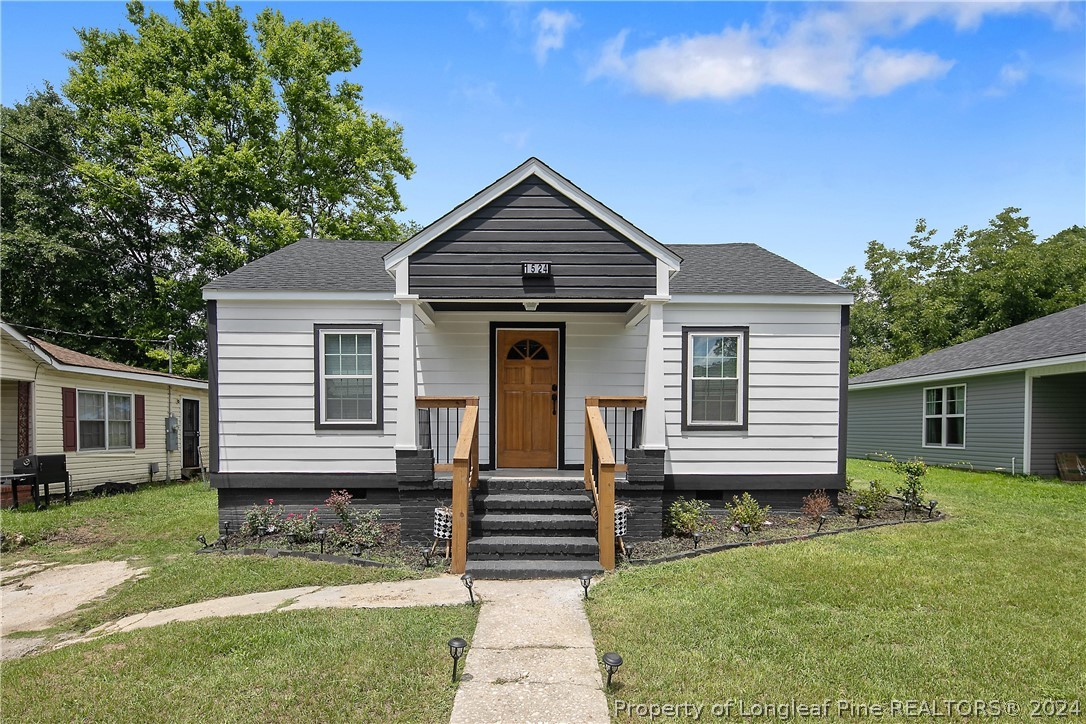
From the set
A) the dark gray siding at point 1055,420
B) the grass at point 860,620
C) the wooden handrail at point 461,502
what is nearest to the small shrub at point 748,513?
the grass at point 860,620

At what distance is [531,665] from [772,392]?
18.9ft

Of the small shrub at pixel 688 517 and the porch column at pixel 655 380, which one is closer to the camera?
the porch column at pixel 655 380

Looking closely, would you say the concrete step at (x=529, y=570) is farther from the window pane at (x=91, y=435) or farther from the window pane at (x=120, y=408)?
the window pane at (x=120, y=408)

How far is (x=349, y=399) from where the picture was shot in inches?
327

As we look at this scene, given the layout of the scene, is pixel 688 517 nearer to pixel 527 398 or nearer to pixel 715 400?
pixel 715 400

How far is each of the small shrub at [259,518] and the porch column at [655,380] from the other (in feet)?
16.0

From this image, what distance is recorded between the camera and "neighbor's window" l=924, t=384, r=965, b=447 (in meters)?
15.1

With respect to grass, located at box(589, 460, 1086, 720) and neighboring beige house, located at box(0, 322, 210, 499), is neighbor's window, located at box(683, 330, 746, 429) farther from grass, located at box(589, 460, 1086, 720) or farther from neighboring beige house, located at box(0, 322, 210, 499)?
neighboring beige house, located at box(0, 322, 210, 499)

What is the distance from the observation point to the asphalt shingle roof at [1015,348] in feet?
40.4

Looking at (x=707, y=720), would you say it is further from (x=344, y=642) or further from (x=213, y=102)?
(x=213, y=102)

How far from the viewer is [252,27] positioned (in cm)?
2064

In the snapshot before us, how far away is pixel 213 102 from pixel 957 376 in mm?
23673

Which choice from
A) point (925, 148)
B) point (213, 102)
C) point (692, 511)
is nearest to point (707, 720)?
point (692, 511)

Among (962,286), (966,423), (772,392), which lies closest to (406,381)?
(772,392)
